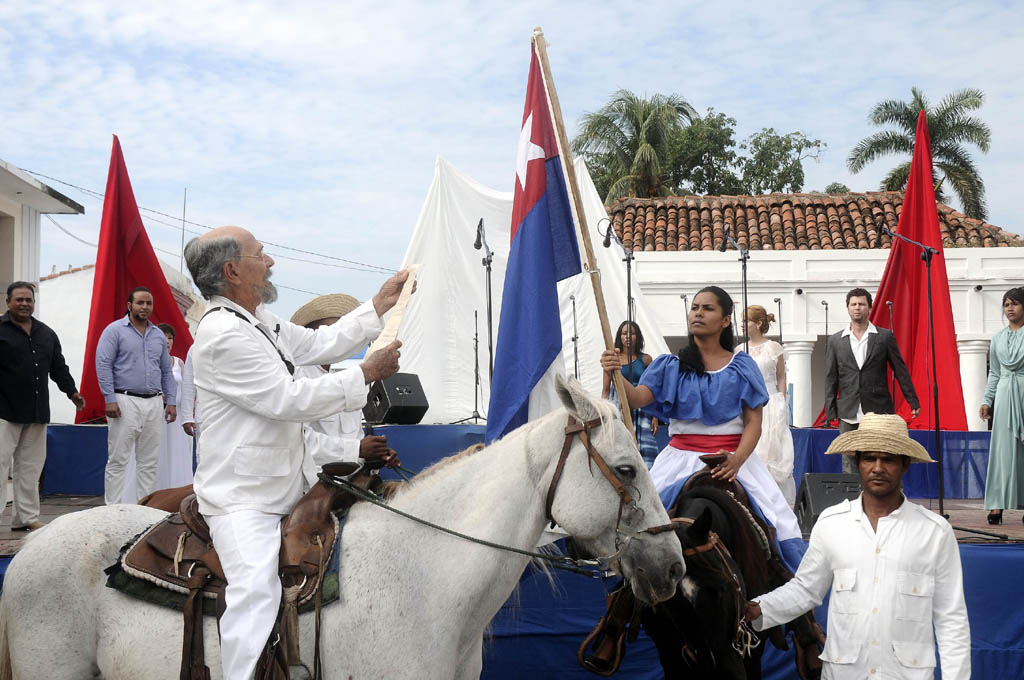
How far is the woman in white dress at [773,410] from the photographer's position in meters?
7.76

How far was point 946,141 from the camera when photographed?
106 ft

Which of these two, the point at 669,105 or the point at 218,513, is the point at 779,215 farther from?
the point at 218,513

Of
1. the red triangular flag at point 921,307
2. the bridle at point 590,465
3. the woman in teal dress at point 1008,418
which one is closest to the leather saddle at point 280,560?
the bridle at point 590,465

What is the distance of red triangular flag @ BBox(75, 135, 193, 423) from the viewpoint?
31.6ft

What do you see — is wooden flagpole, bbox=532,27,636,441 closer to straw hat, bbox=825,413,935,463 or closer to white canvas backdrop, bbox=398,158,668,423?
straw hat, bbox=825,413,935,463

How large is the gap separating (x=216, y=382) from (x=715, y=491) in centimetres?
220

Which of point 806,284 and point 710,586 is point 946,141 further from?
point 710,586

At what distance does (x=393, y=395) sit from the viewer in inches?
394

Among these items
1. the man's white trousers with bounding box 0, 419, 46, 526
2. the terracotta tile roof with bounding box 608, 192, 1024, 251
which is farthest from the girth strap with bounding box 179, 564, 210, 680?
the terracotta tile roof with bounding box 608, 192, 1024, 251

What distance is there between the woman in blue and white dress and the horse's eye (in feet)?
4.54

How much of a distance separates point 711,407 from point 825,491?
3.05 m

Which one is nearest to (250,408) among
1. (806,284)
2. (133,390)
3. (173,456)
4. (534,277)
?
(534,277)

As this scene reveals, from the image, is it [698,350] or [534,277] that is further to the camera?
[534,277]

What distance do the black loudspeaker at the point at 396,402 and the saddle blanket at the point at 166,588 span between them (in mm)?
6696
